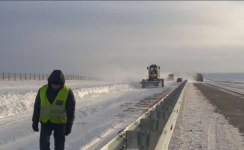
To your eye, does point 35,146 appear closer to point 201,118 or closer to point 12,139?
point 12,139

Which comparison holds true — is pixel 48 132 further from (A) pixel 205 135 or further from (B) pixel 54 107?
(A) pixel 205 135

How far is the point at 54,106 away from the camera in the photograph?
6133 mm

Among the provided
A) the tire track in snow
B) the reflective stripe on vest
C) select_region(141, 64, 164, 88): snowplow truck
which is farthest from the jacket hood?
select_region(141, 64, 164, 88): snowplow truck

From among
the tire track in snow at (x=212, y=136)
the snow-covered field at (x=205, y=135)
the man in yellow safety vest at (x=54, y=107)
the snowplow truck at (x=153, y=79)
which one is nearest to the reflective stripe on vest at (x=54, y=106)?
the man in yellow safety vest at (x=54, y=107)

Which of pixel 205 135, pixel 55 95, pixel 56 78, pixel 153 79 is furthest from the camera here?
pixel 153 79

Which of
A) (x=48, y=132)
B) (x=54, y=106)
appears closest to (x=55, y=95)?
(x=54, y=106)

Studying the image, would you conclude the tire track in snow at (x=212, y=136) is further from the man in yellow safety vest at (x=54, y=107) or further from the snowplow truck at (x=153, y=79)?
the snowplow truck at (x=153, y=79)

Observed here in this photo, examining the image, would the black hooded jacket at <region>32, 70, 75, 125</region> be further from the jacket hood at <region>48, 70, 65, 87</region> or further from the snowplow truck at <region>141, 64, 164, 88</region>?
the snowplow truck at <region>141, 64, 164, 88</region>

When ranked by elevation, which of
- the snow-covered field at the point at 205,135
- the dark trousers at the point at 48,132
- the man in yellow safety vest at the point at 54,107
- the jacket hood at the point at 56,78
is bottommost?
the snow-covered field at the point at 205,135

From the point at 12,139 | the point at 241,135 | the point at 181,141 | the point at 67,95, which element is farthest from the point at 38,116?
the point at 241,135

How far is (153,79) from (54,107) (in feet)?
161

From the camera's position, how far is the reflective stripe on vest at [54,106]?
20.1ft

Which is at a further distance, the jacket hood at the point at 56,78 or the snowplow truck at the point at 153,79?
the snowplow truck at the point at 153,79

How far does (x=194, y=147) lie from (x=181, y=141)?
0.84 m
